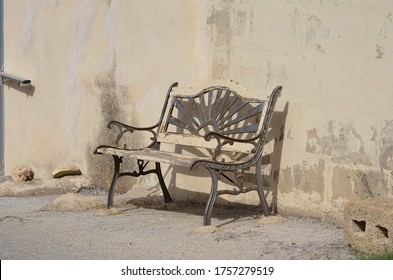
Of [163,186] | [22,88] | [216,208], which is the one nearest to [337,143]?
[216,208]

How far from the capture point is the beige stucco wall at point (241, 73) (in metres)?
6.55

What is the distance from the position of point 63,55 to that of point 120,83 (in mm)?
983

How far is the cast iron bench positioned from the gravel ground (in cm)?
21

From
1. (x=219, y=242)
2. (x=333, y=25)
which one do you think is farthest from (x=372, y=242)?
(x=333, y=25)

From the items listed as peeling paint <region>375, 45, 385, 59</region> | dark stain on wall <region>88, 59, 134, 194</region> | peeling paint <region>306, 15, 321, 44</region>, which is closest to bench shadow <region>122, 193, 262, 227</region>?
dark stain on wall <region>88, 59, 134, 194</region>

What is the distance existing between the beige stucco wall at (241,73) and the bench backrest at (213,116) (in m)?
0.20

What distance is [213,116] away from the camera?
7.31 meters

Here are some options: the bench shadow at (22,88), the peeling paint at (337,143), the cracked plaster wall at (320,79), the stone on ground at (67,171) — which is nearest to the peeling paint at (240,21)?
the cracked plaster wall at (320,79)

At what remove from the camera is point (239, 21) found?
7.35 m

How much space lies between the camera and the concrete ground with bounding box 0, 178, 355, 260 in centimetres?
594

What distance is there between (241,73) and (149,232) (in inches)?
59.5

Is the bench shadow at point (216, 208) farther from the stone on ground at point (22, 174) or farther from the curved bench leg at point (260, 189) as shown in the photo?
the stone on ground at point (22, 174)

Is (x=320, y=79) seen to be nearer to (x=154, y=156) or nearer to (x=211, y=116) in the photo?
(x=211, y=116)

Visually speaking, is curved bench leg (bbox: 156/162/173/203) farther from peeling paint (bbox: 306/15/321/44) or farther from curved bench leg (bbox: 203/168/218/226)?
peeling paint (bbox: 306/15/321/44)
